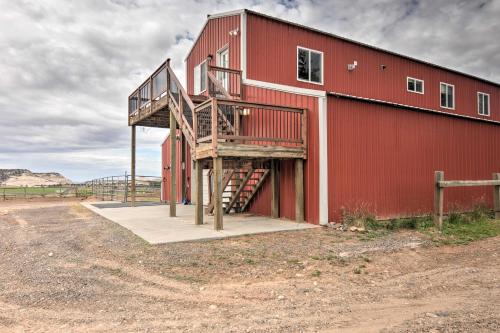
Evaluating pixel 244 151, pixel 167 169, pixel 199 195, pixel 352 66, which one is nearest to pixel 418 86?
pixel 352 66

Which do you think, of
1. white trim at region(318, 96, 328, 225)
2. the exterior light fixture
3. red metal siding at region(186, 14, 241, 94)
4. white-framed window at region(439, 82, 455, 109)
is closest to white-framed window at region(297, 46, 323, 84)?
the exterior light fixture

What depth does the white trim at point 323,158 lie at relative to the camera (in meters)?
9.59

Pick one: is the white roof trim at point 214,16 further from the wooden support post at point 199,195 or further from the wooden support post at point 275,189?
the wooden support post at point 199,195

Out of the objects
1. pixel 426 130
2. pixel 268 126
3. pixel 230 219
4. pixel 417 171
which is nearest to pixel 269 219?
pixel 230 219

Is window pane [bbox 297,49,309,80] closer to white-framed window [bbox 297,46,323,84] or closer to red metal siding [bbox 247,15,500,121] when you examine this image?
white-framed window [bbox 297,46,323,84]

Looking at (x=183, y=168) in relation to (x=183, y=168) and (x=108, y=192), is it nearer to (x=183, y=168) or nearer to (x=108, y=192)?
(x=183, y=168)

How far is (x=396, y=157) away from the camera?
1108 centimetres

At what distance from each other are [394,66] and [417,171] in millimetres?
6714

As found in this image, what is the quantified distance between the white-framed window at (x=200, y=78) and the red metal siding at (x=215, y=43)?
0.80 feet

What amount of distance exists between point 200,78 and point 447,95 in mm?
12102

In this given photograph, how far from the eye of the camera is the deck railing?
909cm

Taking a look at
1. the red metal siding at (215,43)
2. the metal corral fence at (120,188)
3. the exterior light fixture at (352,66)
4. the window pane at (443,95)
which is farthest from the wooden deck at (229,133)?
the window pane at (443,95)

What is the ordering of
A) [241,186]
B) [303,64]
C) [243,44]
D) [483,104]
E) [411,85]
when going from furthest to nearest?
[483,104]
[411,85]
[303,64]
[243,44]
[241,186]

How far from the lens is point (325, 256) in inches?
253
